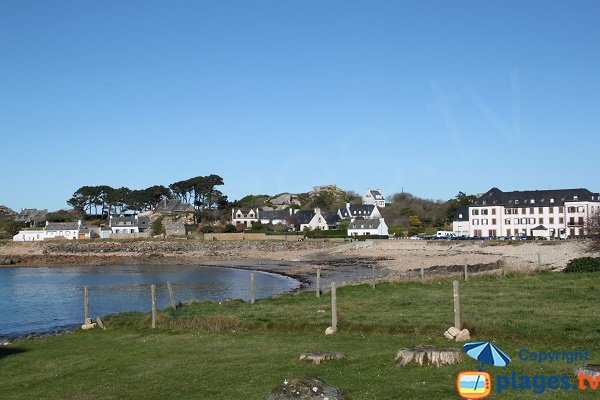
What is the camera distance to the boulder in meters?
9.71

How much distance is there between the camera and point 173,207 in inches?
6053

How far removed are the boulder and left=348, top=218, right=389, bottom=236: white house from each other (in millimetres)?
104169

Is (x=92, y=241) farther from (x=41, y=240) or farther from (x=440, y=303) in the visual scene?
(x=440, y=303)

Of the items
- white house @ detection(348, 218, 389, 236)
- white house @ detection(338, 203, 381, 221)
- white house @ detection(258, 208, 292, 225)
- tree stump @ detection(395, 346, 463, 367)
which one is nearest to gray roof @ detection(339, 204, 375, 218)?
white house @ detection(338, 203, 381, 221)

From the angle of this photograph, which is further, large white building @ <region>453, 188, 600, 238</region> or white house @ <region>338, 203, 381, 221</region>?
white house @ <region>338, 203, 381, 221</region>

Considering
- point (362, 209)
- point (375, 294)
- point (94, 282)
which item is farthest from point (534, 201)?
point (375, 294)

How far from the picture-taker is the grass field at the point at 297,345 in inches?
491

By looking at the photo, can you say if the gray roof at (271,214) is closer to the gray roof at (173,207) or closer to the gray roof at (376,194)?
the gray roof at (173,207)

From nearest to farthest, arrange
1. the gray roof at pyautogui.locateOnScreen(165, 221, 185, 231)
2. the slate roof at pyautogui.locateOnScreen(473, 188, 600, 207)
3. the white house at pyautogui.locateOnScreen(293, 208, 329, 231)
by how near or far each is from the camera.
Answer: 1. the slate roof at pyautogui.locateOnScreen(473, 188, 600, 207)
2. the gray roof at pyautogui.locateOnScreen(165, 221, 185, 231)
3. the white house at pyautogui.locateOnScreen(293, 208, 329, 231)

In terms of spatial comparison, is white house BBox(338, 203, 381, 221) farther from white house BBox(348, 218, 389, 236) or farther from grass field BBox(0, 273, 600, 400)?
grass field BBox(0, 273, 600, 400)

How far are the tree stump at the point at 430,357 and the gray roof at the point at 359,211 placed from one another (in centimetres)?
13304

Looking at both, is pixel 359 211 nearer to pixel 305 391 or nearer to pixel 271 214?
pixel 271 214

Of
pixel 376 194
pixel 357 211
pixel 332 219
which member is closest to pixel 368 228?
pixel 332 219

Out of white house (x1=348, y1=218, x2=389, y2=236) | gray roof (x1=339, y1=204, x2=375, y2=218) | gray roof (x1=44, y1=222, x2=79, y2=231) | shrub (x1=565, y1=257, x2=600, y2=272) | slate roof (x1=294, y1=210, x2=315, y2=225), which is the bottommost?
shrub (x1=565, y1=257, x2=600, y2=272)
